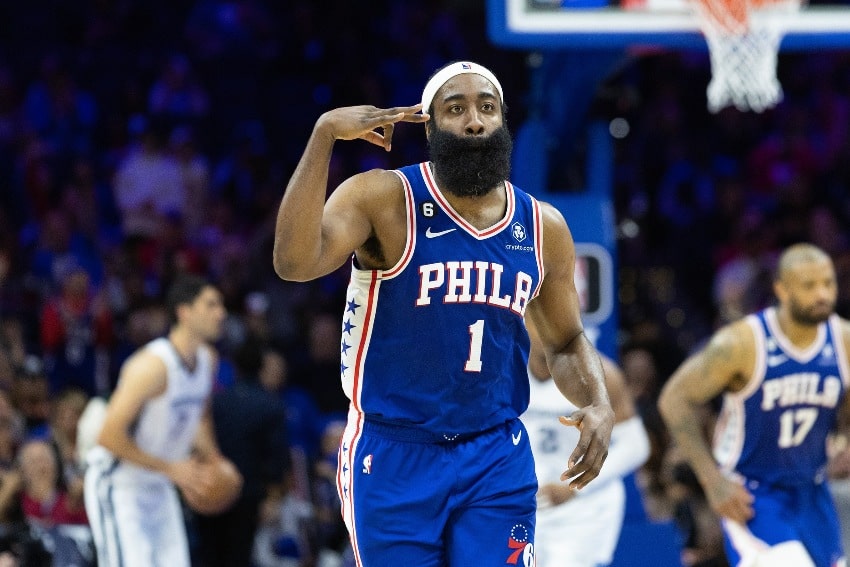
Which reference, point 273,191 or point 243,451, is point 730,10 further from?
point 273,191

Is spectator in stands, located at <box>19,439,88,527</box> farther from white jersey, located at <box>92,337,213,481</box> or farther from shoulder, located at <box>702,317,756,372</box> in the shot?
shoulder, located at <box>702,317,756,372</box>

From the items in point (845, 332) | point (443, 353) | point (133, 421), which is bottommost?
point (133, 421)

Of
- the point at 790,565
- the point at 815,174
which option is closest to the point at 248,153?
the point at 815,174

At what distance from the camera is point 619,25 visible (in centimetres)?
800

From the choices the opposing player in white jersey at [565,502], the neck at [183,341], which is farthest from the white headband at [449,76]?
the neck at [183,341]

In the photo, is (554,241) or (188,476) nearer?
(554,241)

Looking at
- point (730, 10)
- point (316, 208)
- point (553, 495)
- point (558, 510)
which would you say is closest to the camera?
point (316, 208)

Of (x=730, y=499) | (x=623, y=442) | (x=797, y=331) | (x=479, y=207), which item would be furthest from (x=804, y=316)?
(x=479, y=207)

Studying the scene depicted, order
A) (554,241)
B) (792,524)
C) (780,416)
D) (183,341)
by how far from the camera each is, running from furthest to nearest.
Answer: (183,341) < (780,416) < (792,524) < (554,241)

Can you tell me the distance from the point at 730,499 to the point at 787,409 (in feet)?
1.66

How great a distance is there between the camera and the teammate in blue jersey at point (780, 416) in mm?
6176

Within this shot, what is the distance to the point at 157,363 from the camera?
23.1ft

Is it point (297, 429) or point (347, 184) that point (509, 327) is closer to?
point (347, 184)

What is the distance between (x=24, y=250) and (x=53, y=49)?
2.81m
